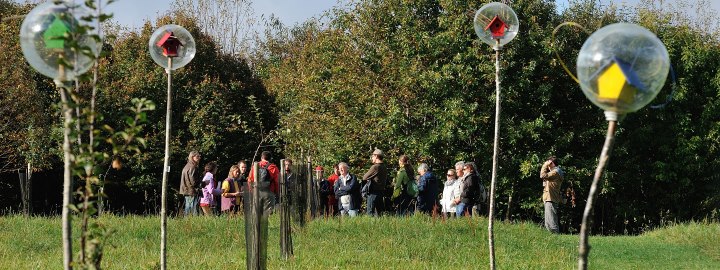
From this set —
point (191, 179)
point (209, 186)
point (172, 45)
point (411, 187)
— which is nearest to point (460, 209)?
point (411, 187)

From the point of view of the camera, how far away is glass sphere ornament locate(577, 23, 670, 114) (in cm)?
469

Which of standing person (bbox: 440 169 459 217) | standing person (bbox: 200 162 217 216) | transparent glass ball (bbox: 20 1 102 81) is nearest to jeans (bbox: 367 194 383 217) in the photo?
standing person (bbox: 440 169 459 217)

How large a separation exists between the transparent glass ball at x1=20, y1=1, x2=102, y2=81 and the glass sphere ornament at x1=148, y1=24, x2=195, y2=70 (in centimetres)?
400

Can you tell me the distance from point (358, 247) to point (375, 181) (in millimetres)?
5551

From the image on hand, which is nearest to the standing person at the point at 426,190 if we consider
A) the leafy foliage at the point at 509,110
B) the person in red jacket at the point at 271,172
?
the person in red jacket at the point at 271,172

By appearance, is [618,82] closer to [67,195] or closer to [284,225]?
[67,195]

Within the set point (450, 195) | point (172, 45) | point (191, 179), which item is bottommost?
point (450, 195)

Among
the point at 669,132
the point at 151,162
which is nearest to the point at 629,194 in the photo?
the point at 669,132

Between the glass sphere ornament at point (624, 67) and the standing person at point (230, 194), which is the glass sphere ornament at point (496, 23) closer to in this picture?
the glass sphere ornament at point (624, 67)

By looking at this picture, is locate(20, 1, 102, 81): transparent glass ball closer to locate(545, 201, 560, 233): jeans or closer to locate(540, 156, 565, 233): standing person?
locate(540, 156, 565, 233): standing person

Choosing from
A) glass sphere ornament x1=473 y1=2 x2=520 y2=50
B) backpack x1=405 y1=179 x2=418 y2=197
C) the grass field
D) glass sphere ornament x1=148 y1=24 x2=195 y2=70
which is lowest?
the grass field

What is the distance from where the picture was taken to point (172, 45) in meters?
9.79

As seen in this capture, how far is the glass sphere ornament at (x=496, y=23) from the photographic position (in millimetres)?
10000

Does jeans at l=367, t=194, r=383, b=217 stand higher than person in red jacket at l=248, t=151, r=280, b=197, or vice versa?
person in red jacket at l=248, t=151, r=280, b=197
